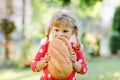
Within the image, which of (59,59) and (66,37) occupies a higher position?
(66,37)

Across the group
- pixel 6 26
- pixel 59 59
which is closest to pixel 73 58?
pixel 59 59

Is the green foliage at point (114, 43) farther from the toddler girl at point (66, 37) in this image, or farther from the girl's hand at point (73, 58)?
the girl's hand at point (73, 58)

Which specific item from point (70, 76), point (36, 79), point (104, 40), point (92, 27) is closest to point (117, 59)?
point (92, 27)

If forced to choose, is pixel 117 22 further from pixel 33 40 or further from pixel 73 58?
pixel 73 58

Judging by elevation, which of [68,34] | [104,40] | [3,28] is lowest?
[104,40]

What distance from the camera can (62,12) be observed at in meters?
3.47

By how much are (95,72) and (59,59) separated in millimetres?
6226

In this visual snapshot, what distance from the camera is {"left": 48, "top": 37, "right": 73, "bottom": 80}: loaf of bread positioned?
3303 millimetres

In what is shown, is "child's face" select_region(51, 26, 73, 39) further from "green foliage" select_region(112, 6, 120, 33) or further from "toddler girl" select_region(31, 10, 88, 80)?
"green foliage" select_region(112, 6, 120, 33)

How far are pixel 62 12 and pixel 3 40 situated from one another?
8488 mm

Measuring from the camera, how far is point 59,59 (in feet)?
10.8

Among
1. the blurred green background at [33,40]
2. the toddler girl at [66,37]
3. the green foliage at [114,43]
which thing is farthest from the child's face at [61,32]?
the green foliage at [114,43]

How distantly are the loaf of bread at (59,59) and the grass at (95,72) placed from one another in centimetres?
445

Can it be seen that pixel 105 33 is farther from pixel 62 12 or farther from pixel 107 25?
pixel 62 12
